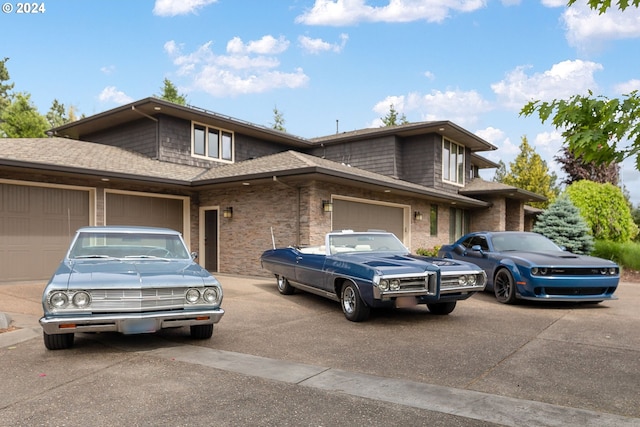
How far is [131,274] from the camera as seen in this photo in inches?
208

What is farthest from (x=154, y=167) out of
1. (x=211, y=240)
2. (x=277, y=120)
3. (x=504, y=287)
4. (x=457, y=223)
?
(x=277, y=120)

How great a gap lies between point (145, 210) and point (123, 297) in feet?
31.9

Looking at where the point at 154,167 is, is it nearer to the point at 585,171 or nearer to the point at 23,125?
the point at 23,125

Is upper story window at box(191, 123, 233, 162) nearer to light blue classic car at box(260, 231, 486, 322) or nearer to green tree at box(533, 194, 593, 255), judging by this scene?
light blue classic car at box(260, 231, 486, 322)

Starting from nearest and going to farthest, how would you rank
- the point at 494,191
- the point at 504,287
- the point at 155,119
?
the point at 504,287 < the point at 155,119 < the point at 494,191

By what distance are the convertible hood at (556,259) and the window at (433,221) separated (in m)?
9.31

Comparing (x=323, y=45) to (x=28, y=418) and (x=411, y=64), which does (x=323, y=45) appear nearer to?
(x=411, y=64)

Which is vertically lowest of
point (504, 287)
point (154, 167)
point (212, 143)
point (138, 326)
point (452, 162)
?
point (504, 287)

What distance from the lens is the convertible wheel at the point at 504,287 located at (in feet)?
Result: 29.9

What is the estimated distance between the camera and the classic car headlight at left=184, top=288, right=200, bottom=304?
535 centimetres

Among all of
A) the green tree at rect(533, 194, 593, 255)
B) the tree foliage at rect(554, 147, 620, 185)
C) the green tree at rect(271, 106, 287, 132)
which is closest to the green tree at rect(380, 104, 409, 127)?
the green tree at rect(271, 106, 287, 132)

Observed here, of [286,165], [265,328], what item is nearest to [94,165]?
[286,165]

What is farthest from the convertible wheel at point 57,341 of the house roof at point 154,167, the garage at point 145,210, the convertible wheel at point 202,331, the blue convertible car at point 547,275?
the garage at point 145,210

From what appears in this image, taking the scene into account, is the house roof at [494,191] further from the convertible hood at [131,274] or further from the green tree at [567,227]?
the convertible hood at [131,274]
